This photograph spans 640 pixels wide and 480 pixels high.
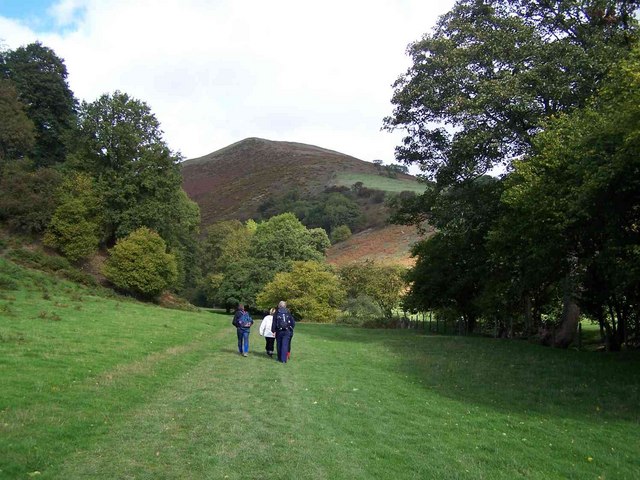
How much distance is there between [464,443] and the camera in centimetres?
779

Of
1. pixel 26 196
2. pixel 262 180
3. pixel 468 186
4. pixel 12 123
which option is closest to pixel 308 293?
pixel 26 196

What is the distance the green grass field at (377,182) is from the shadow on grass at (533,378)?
11086 centimetres

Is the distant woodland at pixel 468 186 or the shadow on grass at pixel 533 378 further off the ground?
the distant woodland at pixel 468 186

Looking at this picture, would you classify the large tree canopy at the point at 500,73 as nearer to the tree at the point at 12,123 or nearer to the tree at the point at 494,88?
the tree at the point at 494,88

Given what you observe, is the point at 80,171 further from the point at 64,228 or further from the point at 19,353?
the point at 19,353

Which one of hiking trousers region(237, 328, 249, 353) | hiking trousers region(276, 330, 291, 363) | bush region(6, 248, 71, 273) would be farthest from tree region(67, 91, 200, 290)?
hiking trousers region(276, 330, 291, 363)

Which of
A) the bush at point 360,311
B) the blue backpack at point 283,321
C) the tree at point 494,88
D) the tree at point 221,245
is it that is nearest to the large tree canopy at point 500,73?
the tree at point 494,88

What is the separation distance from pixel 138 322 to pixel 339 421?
17.7 metres

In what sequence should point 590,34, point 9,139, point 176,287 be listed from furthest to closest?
point 176,287 < point 9,139 < point 590,34

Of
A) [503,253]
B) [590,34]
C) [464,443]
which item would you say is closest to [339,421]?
[464,443]

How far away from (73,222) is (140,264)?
282 inches

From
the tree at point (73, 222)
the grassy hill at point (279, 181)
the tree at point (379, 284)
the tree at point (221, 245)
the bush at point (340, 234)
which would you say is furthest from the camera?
the grassy hill at point (279, 181)

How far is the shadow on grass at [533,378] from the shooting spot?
427 inches

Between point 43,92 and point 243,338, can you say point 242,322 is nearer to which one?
point 243,338
